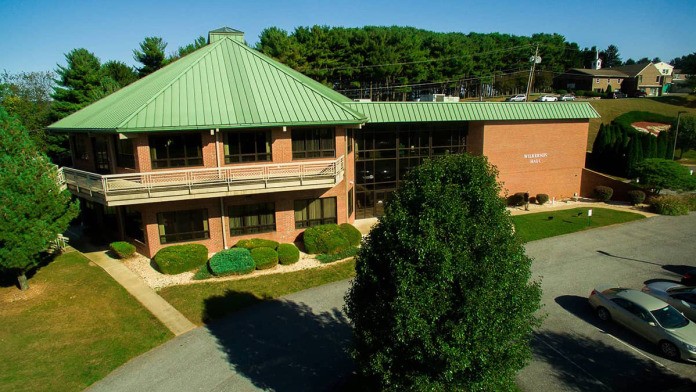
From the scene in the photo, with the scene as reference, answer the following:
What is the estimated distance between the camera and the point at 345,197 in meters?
26.8

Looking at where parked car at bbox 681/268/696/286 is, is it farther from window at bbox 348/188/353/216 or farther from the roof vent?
the roof vent

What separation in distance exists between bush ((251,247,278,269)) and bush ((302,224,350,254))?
240 cm

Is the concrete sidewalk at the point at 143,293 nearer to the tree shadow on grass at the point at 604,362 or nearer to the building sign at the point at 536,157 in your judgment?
the tree shadow on grass at the point at 604,362

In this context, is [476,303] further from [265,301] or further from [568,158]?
[568,158]

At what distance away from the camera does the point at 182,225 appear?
2358cm

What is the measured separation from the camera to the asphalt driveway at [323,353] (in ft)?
45.1

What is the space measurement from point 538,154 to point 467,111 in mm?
8569

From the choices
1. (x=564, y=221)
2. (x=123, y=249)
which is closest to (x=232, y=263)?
(x=123, y=249)

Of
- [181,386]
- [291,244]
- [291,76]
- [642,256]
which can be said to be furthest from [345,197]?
[642,256]

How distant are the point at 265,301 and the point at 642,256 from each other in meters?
21.8

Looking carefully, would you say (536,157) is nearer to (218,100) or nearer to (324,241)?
(324,241)

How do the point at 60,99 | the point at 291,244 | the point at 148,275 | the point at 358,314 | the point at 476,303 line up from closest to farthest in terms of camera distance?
1. the point at 476,303
2. the point at 358,314
3. the point at 148,275
4. the point at 291,244
5. the point at 60,99

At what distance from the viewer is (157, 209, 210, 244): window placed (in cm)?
2327

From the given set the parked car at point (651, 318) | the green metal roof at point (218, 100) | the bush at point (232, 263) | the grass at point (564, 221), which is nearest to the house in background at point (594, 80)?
the grass at point (564, 221)
